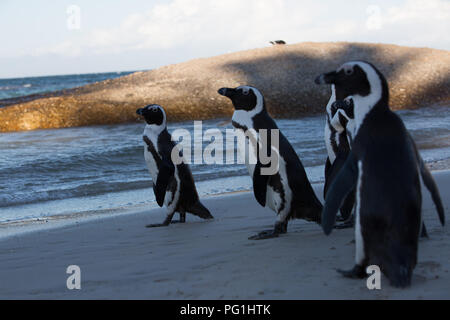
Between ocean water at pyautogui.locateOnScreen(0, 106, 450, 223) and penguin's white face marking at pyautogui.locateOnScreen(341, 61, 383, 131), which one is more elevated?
penguin's white face marking at pyautogui.locateOnScreen(341, 61, 383, 131)

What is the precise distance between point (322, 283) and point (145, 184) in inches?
212

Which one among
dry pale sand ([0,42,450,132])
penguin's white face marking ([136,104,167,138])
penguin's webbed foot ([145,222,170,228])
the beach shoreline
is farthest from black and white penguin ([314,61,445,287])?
dry pale sand ([0,42,450,132])

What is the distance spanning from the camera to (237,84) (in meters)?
19.5

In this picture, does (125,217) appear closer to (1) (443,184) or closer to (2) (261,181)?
(2) (261,181)

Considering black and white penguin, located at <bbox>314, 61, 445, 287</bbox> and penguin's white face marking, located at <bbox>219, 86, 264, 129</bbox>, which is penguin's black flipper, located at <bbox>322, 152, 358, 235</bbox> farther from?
penguin's white face marking, located at <bbox>219, 86, 264, 129</bbox>

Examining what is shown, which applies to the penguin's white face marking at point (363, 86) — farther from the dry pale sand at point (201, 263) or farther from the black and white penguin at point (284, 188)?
the black and white penguin at point (284, 188)

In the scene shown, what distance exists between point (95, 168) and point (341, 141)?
17.8ft

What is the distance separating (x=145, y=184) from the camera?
8.00 m

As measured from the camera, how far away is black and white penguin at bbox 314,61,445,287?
8.87 ft

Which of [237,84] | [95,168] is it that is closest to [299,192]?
[95,168]

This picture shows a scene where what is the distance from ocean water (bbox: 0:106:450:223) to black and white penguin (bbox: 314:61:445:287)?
13.0 ft

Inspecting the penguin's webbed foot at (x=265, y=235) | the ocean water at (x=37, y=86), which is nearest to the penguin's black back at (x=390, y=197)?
the penguin's webbed foot at (x=265, y=235)

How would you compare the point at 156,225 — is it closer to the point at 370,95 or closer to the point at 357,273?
the point at 357,273
